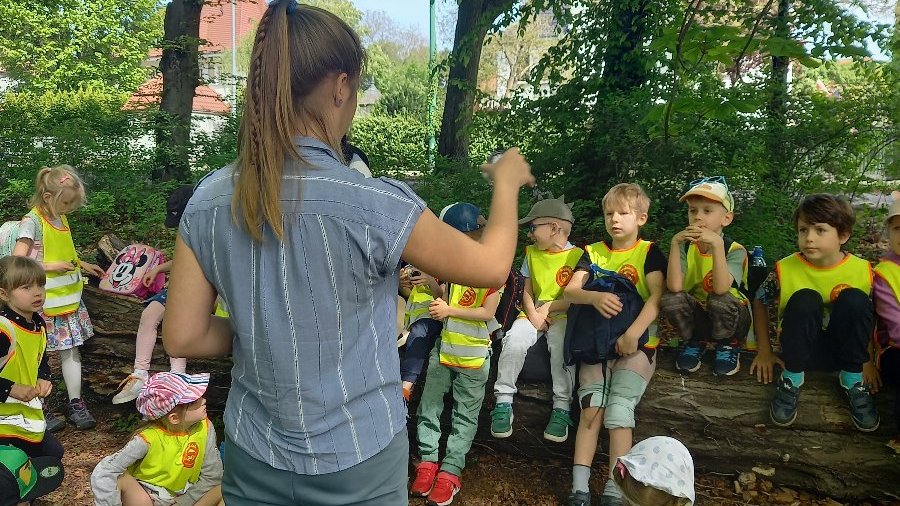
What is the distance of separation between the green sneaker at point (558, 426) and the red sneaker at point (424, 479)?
68cm

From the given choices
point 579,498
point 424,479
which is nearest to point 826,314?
point 579,498

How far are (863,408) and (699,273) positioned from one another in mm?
1048

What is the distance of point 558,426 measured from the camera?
4129 millimetres

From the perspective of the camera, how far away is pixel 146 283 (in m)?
5.66

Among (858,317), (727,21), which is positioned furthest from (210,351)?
(727,21)

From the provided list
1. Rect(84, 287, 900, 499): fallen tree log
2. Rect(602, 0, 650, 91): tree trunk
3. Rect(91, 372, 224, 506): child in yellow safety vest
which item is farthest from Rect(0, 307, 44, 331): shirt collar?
Rect(602, 0, 650, 91): tree trunk

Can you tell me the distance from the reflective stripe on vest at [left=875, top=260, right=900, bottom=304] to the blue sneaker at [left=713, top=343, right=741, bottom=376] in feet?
2.69

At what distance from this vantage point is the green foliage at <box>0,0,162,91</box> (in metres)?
26.1

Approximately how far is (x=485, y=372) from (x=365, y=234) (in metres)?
2.77

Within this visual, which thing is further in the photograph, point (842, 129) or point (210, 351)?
point (842, 129)

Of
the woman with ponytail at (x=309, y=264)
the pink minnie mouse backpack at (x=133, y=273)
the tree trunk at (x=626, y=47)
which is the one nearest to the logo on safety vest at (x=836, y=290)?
the woman with ponytail at (x=309, y=264)

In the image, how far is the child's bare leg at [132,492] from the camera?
11.6 ft

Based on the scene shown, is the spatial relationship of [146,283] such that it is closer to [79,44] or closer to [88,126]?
[88,126]

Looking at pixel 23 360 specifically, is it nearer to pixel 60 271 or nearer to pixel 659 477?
pixel 60 271
